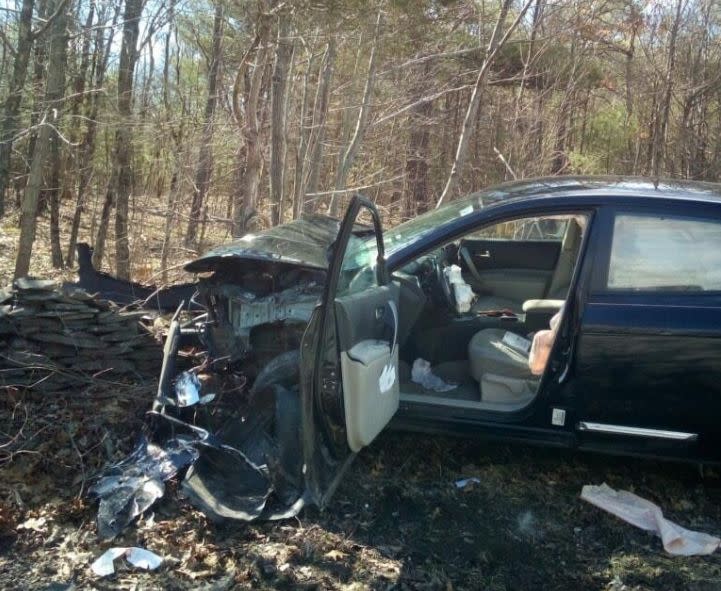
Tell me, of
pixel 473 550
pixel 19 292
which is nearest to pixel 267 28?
pixel 19 292

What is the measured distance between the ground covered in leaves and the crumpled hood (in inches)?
37.4

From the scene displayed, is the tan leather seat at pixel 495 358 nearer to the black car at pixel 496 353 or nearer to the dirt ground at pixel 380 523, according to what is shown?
the black car at pixel 496 353

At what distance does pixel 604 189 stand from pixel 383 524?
2.07 m

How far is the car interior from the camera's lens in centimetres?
377

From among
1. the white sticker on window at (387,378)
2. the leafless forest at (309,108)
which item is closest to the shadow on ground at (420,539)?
the white sticker on window at (387,378)

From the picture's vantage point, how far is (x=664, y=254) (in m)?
3.40

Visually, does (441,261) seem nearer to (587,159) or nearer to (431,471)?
(431,471)

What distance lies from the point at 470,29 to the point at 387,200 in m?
4.38

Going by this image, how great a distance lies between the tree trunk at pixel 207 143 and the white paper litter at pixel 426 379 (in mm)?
6509

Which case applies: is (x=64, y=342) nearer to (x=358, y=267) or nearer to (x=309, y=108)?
(x=358, y=267)

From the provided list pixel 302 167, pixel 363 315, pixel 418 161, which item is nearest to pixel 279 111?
pixel 302 167

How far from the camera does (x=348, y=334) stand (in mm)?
3008

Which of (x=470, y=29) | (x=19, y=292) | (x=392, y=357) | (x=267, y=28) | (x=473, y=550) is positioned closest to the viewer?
(x=473, y=550)

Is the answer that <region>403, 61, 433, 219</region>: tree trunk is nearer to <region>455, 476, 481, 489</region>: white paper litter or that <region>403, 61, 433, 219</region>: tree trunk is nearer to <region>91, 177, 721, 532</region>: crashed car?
<region>91, 177, 721, 532</region>: crashed car
